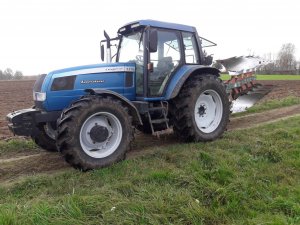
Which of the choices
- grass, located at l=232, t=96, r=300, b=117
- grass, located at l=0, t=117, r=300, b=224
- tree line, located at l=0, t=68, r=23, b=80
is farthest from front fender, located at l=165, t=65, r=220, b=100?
tree line, located at l=0, t=68, r=23, b=80

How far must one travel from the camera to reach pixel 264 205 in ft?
13.3

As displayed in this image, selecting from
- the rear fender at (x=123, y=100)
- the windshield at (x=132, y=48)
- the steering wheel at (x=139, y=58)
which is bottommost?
the rear fender at (x=123, y=100)

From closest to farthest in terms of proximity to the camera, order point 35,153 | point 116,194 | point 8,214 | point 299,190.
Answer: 1. point 8,214
2. point 116,194
3. point 299,190
4. point 35,153

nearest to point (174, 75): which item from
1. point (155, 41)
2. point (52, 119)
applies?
point (155, 41)

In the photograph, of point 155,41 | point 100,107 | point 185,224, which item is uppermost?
point 155,41

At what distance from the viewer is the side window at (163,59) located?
6312 mm

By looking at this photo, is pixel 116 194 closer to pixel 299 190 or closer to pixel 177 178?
pixel 177 178

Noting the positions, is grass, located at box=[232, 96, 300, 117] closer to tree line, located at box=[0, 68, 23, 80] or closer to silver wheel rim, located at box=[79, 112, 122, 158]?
silver wheel rim, located at box=[79, 112, 122, 158]

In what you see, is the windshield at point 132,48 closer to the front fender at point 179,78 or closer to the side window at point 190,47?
the front fender at point 179,78

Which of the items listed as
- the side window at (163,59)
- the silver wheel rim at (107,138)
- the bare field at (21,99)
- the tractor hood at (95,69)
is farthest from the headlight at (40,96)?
the bare field at (21,99)

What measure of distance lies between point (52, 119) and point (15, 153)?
1643 mm

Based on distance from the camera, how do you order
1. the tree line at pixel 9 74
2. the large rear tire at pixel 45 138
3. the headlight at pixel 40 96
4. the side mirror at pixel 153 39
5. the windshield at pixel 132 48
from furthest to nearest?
the tree line at pixel 9 74, the windshield at pixel 132 48, the large rear tire at pixel 45 138, the side mirror at pixel 153 39, the headlight at pixel 40 96

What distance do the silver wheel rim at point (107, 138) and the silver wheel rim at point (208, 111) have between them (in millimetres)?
2075

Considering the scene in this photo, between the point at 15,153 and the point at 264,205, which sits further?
the point at 15,153
